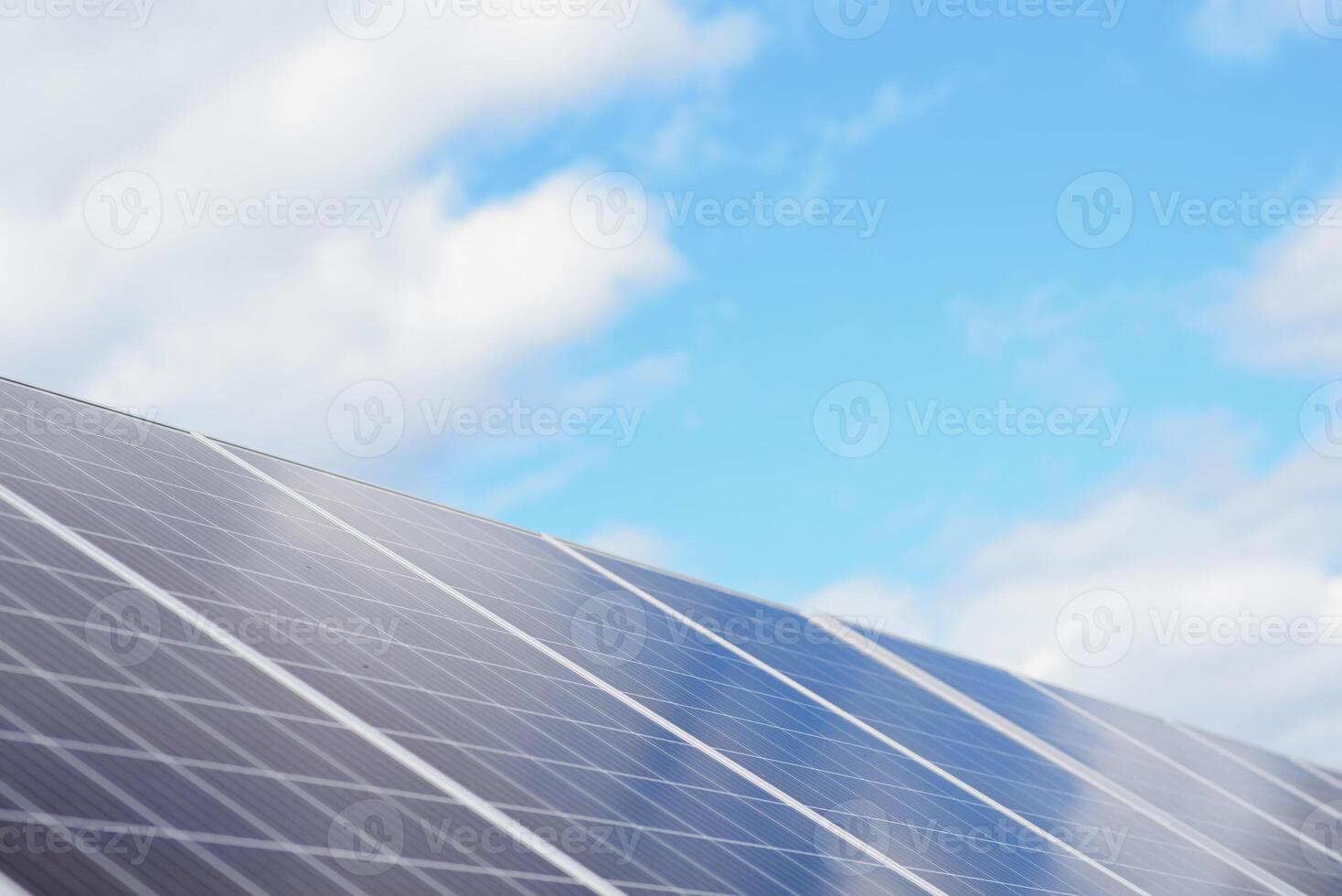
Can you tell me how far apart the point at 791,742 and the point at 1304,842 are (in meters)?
16.0

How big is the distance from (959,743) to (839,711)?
3.48 m

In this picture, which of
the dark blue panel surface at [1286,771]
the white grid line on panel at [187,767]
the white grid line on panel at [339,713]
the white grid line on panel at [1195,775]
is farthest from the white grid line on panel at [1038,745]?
the white grid line on panel at [187,767]

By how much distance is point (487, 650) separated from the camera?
57.1 ft

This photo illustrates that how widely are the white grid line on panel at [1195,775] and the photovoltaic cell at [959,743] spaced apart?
6.52 meters

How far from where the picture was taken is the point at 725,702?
68.1 ft

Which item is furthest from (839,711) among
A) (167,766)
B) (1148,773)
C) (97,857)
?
(97,857)

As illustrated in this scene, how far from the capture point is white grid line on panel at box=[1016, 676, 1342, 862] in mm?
30234

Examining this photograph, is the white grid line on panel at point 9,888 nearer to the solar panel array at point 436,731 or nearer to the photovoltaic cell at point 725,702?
the solar panel array at point 436,731

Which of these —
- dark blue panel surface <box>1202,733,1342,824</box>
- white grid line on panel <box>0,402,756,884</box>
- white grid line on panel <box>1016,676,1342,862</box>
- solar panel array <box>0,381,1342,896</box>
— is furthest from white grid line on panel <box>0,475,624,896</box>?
dark blue panel surface <box>1202,733,1342,824</box>

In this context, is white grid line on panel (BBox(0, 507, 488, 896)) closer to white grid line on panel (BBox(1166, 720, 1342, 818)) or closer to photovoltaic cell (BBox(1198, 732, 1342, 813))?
white grid line on panel (BBox(1166, 720, 1342, 818))

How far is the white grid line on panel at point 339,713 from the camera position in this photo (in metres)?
12.3

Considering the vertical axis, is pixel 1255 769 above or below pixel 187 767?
above

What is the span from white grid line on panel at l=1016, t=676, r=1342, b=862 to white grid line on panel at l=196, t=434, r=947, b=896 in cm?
1755

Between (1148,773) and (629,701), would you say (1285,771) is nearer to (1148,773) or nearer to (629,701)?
(1148,773)
